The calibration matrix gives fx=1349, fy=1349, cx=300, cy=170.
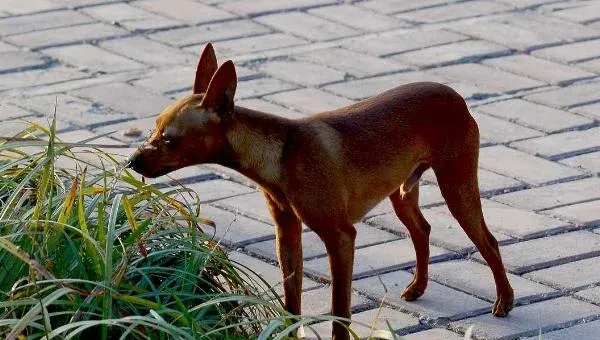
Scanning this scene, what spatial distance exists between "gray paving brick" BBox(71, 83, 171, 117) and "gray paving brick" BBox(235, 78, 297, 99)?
1.47 feet

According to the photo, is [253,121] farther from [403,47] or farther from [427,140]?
[403,47]

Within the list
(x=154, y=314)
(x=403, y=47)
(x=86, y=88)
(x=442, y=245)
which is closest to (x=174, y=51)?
(x=86, y=88)

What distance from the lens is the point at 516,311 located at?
16.8ft

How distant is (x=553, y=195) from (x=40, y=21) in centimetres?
409

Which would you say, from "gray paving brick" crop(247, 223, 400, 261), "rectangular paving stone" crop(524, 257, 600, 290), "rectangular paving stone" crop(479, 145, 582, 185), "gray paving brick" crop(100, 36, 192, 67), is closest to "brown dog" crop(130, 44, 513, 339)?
"rectangular paving stone" crop(524, 257, 600, 290)

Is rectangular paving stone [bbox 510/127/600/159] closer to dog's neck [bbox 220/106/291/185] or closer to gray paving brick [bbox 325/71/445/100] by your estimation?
gray paving brick [bbox 325/71/445/100]

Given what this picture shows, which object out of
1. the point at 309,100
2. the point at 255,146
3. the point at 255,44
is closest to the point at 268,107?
the point at 309,100

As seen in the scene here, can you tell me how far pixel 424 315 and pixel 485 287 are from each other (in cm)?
37

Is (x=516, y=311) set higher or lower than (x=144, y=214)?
lower

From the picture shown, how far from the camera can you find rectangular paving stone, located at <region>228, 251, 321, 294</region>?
5.39 meters

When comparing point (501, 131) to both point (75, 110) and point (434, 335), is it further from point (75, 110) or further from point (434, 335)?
point (434, 335)

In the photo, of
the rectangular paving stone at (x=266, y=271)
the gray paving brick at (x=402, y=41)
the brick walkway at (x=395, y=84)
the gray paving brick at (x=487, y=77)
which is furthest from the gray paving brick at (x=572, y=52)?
the rectangular paving stone at (x=266, y=271)

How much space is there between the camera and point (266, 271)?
552 cm

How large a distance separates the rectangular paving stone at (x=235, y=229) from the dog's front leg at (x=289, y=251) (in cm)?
83
